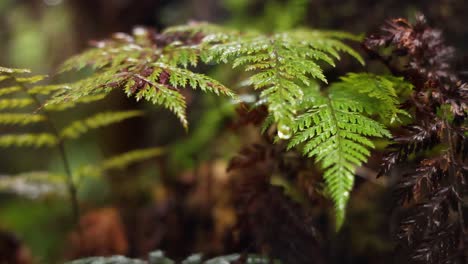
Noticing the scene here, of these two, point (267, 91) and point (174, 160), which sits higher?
point (267, 91)

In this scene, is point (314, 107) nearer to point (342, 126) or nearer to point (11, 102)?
point (342, 126)

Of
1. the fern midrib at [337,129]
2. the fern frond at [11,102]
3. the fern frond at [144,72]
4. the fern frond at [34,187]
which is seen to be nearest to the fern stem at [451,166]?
the fern midrib at [337,129]

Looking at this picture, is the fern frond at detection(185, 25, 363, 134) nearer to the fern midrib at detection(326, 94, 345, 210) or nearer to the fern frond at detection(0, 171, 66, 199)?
the fern midrib at detection(326, 94, 345, 210)

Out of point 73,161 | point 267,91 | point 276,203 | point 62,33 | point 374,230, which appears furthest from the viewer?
point 73,161

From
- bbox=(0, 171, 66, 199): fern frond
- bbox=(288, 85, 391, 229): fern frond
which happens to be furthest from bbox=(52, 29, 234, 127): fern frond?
bbox=(0, 171, 66, 199): fern frond

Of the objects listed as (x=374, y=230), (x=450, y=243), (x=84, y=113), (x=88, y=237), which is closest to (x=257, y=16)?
(x=374, y=230)

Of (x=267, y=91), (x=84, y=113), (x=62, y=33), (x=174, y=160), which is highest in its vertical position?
(x=62, y=33)

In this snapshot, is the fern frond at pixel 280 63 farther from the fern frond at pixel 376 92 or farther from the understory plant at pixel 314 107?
the fern frond at pixel 376 92

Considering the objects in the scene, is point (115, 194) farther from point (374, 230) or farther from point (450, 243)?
point (450, 243)
